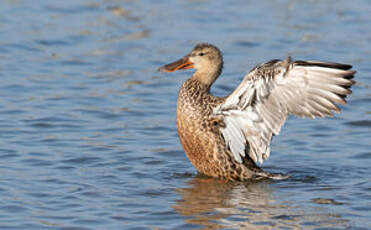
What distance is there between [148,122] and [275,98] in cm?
304

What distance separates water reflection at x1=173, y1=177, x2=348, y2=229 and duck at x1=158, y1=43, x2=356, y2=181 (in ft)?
0.79

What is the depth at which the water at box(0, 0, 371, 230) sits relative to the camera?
23.9 feet

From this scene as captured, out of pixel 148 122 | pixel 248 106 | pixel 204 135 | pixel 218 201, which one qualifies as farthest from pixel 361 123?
pixel 218 201

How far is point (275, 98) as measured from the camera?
25.2 ft

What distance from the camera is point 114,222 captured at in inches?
273

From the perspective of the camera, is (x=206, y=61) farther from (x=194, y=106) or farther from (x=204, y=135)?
(x=204, y=135)

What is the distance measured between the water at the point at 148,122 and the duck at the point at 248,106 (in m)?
0.26

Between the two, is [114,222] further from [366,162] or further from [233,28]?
[233,28]

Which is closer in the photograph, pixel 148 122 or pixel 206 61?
pixel 206 61

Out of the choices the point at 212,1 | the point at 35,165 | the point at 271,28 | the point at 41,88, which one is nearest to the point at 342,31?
the point at 271,28

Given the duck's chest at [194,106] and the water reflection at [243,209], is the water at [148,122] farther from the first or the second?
the duck's chest at [194,106]

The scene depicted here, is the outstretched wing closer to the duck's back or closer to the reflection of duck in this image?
the duck's back

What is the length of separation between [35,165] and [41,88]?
10.4 ft

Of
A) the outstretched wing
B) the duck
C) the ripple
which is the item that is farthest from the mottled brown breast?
the ripple
